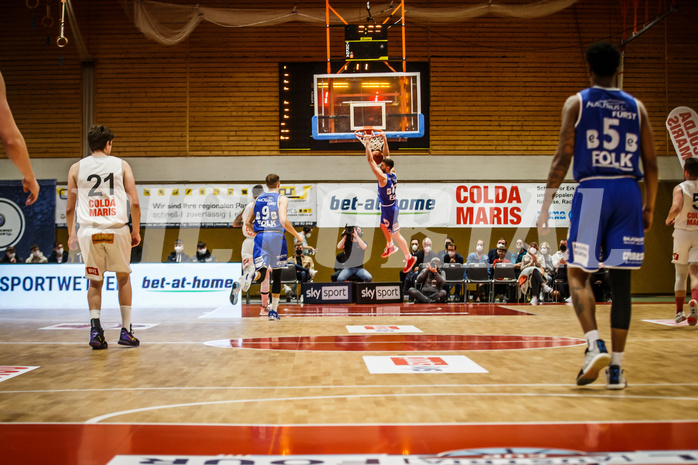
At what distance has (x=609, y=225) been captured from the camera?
3832mm

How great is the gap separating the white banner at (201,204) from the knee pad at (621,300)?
45.8ft

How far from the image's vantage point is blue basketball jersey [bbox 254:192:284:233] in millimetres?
9039

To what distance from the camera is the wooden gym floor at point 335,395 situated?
103 inches

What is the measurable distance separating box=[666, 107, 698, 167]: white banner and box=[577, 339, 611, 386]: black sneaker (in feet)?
44.3

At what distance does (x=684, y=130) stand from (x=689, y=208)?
28.7 feet

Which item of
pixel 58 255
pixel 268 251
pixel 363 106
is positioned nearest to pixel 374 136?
pixel 363 106

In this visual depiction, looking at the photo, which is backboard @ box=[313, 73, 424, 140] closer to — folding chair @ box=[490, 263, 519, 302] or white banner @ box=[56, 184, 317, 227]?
folding chair @ box=[490, 263, 519, 302]

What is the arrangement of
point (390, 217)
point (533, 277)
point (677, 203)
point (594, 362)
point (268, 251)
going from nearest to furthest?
1. point (594, 362)
2. point (677, 203)
3. point (268, 251)
4. point (390, 217)
5. point (533, 277)

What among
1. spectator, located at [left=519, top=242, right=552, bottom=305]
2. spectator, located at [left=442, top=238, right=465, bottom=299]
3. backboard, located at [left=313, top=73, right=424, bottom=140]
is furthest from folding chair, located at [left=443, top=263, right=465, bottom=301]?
backboard, located at [left=313, top=73, right=424, bottom=140]

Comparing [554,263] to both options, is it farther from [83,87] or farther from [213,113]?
[83,87]

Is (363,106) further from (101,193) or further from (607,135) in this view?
(607,135)

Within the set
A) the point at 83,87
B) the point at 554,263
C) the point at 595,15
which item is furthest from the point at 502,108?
the point at 83,87

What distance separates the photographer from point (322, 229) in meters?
17.7

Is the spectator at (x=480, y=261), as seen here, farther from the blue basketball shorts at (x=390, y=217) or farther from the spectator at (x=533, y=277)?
the blue basketball shorts at (x=390, y=217)
